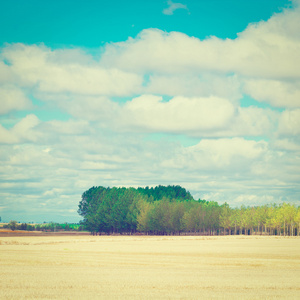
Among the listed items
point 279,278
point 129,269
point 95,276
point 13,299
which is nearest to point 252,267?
point 279,278

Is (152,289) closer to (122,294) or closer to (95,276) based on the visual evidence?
(122,294)

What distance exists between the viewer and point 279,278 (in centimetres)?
4128

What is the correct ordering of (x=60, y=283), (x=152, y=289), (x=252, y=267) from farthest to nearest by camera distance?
(x=252, y=267)
(x=60, y=283)
(x=152, y=289)

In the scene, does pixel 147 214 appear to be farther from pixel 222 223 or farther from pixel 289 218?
pixel 289 218

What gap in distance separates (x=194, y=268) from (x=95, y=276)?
1323 cm

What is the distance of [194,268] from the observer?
50.2 m

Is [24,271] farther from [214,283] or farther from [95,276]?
[214,283]

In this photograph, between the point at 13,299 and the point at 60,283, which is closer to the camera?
the point at 13,299

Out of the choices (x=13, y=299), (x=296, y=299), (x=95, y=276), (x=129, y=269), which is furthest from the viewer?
(x=129, y=269)

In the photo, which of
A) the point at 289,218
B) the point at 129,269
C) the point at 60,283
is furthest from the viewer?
the point at 289,218

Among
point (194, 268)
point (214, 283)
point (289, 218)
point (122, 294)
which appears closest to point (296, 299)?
point (214, 283)

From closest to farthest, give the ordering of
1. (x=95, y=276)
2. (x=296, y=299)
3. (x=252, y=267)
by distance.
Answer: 1. (x=296, y=299)
2. (x=95, y=276)
3. (x=252, y=267)

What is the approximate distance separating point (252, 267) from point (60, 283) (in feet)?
78.9

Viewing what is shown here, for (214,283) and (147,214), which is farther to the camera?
(147,214)
